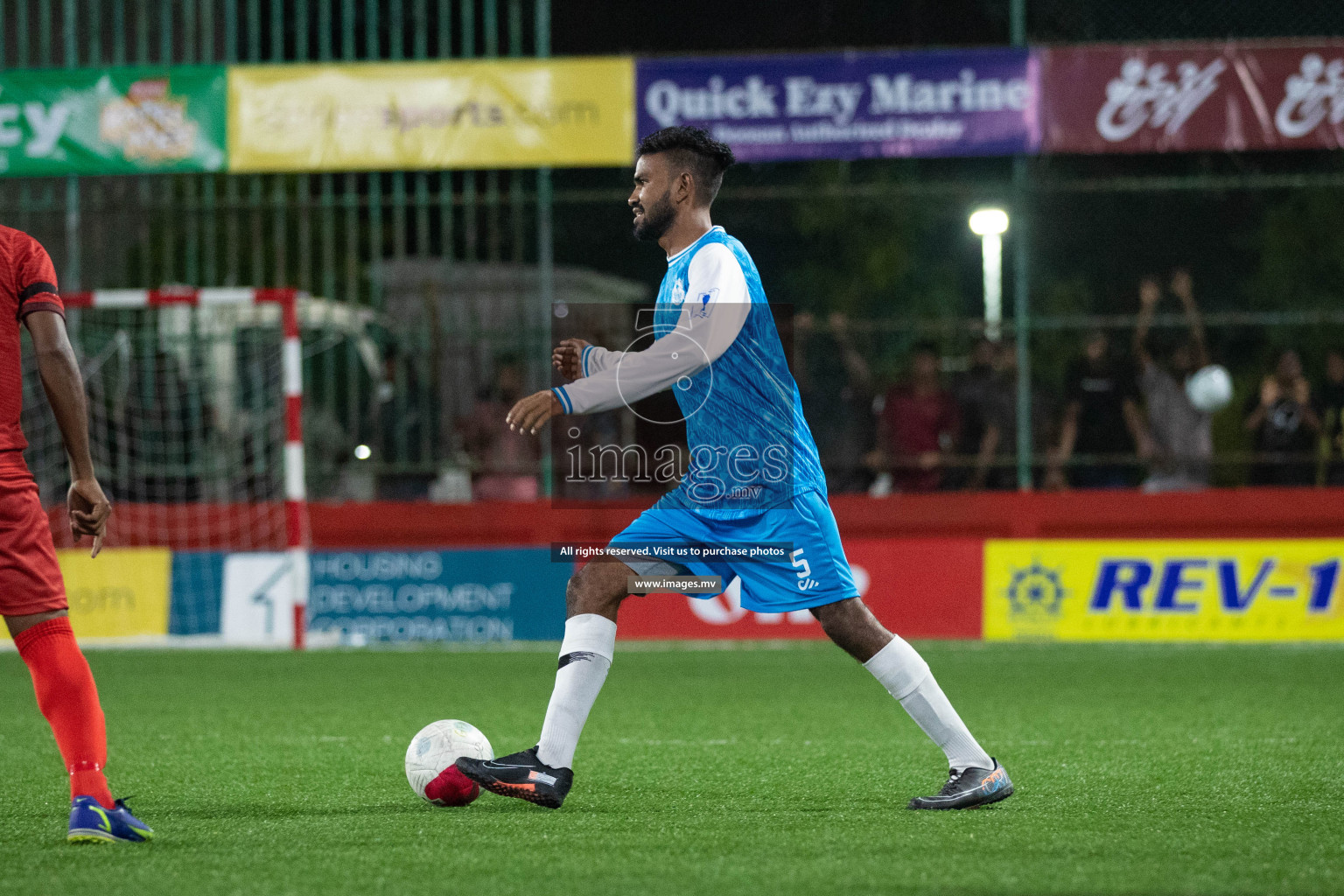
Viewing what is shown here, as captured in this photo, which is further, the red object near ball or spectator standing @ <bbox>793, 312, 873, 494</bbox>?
spectator standing @ <bbox>793, 312, 873, 494</bbox>

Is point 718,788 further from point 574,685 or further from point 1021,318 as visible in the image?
point 1021,318

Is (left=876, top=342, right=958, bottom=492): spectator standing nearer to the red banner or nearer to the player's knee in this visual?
the red banner

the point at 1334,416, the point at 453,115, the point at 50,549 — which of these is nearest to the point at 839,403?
the point at 1334,416

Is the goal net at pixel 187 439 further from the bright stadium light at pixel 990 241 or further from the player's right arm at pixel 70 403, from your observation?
the player's right arm at pixel 70 403

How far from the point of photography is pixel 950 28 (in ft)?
59.1

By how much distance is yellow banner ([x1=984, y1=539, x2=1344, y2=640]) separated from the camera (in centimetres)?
1281

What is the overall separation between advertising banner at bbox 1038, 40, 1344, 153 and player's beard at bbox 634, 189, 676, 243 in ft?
31.7

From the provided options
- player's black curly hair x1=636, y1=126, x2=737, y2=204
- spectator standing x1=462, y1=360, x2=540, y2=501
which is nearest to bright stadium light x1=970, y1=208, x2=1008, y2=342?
spectator standing x1=462, y1=360, x2=540, y2=501

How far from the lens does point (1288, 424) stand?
1402 centimetres

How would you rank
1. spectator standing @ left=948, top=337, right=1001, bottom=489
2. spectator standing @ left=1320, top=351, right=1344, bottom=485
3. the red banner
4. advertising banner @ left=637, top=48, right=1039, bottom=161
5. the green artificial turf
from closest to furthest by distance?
the green artificial turf → the red banner → spectator standing @ left=1320, top=351, right=1344, bottom=485 → spectator standing @ left=948, top=337, right=1001, bottom=489 → advertising banner @ left=637, top=48, right=1039, bottom=161

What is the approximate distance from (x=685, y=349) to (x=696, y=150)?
789 mm

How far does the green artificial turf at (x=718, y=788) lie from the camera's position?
4.35 metres

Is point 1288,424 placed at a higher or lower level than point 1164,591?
higher

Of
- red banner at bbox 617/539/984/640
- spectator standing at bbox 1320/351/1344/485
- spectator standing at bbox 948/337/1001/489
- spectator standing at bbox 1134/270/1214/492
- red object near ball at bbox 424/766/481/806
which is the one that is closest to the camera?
red object near ball at bbox 424/766/481/806
